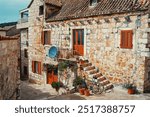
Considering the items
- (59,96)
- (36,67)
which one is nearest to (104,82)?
(59,96)

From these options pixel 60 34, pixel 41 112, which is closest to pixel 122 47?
pixel 60 34

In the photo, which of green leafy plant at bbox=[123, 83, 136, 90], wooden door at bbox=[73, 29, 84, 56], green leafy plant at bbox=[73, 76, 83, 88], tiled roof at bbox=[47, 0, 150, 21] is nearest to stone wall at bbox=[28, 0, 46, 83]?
tiled roof at bbox=[47, 0, 150, 21]

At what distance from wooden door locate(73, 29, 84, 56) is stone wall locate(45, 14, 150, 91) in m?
0.38

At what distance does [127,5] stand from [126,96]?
204 inches

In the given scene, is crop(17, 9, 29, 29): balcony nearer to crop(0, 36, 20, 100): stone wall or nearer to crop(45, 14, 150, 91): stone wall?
crop(45, 14, 150, 91): stone wall

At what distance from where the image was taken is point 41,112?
242 inches

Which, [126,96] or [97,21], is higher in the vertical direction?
[97,21]

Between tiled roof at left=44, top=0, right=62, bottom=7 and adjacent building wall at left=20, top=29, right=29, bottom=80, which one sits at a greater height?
tiled roof at left=44, top=0, right=62, bottom=7

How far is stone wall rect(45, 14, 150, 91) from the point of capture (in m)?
12.0

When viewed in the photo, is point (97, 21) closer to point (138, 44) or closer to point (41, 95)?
point (138, 44)

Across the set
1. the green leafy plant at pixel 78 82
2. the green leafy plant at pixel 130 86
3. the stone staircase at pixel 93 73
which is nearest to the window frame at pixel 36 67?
the green leafy plant at pixel 78 82

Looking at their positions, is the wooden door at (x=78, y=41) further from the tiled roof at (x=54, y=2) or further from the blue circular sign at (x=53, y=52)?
the tiled roof at (x=54, y=2)

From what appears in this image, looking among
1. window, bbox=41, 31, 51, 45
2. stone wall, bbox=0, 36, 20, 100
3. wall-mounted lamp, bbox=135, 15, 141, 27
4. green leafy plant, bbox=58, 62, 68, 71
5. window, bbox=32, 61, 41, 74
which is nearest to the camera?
stone wall, bbox=0, 36, 20, 100

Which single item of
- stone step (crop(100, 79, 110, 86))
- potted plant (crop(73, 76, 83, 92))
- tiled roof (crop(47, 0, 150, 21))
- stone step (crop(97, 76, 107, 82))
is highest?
tiled roof (crop(47, 0, 150, 21))
